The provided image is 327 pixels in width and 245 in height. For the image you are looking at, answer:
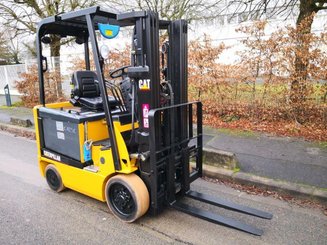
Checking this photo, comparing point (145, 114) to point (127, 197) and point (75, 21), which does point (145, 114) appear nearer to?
point (127, 197)

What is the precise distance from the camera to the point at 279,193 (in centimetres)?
411

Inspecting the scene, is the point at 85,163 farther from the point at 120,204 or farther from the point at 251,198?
the point at 251,198

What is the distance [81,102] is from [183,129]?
1.58m

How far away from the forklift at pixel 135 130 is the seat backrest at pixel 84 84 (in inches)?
0.6

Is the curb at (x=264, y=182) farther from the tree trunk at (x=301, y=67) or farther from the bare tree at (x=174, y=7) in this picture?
the bare tree at (x=174, y=7)

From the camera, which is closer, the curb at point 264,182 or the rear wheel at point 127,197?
the rear wheel at point 127,197

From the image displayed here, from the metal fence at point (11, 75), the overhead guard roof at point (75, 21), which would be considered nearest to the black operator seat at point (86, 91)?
the overhead guard roof at point (75, 21)

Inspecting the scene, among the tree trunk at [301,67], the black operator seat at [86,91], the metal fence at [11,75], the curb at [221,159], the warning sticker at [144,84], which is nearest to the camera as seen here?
the warning sticker at [144,84]

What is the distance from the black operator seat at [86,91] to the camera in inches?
160

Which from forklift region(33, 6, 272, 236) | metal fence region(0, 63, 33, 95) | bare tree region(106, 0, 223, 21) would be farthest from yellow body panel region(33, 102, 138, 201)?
metal fence region(0, 63, 33, 95)

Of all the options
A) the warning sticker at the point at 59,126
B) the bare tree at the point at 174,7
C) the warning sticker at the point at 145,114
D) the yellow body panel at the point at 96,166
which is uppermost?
the bare tree at the point at 174,7

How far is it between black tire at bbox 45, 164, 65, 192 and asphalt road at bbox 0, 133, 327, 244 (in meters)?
0.11

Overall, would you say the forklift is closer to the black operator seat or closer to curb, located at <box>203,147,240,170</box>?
the black operator seat

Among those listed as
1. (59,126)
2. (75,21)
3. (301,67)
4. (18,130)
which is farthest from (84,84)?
A: (18,130)
